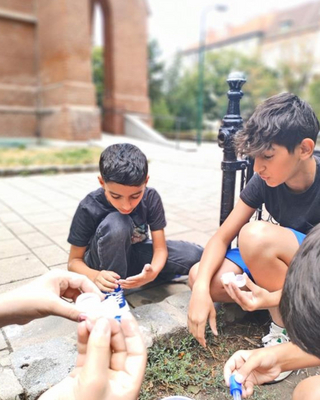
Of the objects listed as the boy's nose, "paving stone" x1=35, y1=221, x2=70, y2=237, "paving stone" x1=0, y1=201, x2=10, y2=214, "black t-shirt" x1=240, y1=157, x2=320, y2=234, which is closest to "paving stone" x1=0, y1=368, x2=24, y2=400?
the boy's nose

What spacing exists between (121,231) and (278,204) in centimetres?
84

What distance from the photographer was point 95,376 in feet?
2.79

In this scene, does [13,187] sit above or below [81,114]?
below

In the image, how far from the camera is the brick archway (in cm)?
1365

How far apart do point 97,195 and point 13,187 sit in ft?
13.9

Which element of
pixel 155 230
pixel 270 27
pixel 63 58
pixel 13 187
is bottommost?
pixel 13 187

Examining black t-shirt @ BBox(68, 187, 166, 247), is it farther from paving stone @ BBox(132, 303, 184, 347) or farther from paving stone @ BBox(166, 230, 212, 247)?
paving stone @ BBox(166, 230, 212, 247)

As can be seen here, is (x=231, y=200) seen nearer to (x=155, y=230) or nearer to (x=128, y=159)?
(x=155, y=230)

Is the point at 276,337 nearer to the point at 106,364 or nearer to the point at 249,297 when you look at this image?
the point at 249,297

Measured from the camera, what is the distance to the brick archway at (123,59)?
1365 cm

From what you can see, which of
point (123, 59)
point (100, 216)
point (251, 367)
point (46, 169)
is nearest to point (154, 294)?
point (100, 216)

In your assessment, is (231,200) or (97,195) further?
(231,200)

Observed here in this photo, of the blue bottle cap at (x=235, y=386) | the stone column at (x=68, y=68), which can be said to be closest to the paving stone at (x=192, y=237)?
the blue bottle cap at (x=235, y=386)

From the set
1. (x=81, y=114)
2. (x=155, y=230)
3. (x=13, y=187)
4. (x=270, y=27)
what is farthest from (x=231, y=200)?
(x=270, y=27)
